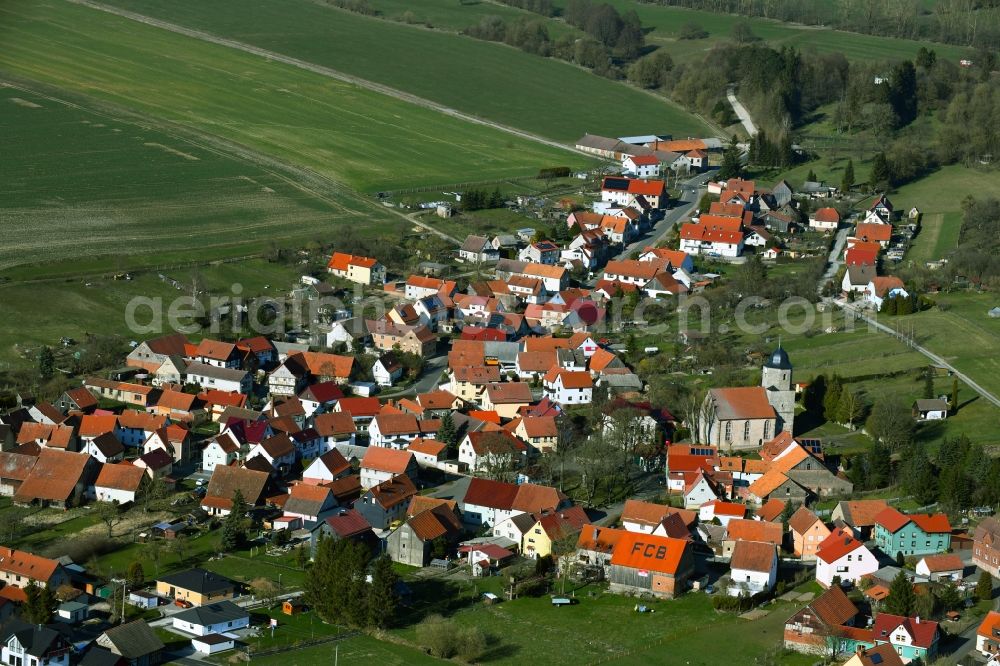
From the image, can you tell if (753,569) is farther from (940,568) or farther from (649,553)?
(940,568)

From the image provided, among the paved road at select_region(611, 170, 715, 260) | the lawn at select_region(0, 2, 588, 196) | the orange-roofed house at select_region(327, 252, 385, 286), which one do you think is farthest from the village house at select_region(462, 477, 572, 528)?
the lawn at select_region(0, 2, 588, 196)

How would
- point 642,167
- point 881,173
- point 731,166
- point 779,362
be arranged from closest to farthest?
point 779,362
point 881,173
point 731,166
point 642,167

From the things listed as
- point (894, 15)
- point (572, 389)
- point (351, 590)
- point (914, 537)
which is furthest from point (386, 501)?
point (894, 15)

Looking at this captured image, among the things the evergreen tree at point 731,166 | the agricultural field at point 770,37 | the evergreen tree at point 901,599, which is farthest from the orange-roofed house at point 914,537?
the agricultural field at point 770,37

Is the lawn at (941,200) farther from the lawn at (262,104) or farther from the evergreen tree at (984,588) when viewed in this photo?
the evergreen tree at (984,588)

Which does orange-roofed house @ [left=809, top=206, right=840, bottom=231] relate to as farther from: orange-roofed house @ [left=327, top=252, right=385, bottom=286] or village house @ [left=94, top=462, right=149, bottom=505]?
village house @ [left=94, top=462, right=149, bottom=505]
